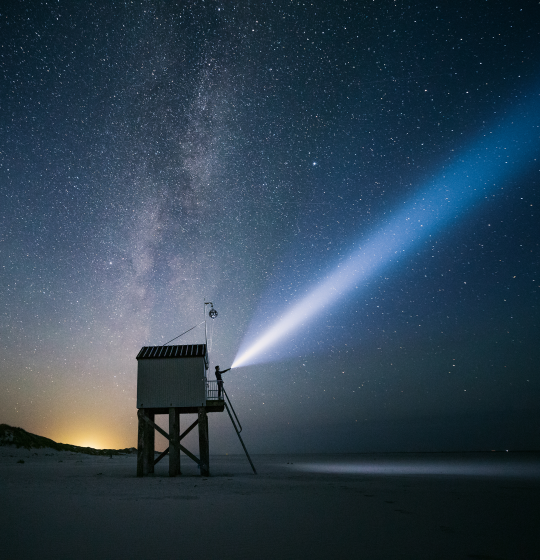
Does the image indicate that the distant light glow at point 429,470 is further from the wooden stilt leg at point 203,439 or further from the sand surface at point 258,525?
the sand surface at point 258,525

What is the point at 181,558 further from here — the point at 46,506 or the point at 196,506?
the point at 46,506

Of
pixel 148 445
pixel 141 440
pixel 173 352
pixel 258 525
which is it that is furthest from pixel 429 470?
pixel 258 525

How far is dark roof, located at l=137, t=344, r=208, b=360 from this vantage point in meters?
19.2

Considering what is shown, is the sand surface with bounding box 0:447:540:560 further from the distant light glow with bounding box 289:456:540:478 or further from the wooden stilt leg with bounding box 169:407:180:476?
the distant light glow with bounding box 289:456:540:478

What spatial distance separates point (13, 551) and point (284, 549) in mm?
4251

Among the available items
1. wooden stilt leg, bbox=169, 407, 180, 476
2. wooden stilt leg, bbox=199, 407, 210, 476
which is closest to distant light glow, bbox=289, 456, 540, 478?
wooden stilt leg, bbox=199, 407, 210, 476

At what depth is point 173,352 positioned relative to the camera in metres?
19.4

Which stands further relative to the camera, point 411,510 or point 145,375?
point 145,375

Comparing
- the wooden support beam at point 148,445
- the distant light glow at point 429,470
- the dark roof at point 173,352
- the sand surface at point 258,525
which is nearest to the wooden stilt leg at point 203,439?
the wooden support beam at point 148,445

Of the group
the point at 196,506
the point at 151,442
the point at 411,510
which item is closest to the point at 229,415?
the point at 151,442

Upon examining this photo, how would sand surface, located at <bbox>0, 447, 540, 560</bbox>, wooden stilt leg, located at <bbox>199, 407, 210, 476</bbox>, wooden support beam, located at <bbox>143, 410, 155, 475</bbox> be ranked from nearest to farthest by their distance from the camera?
sand surface, located at <bbox>0, 447, 540, 560</bbox> < wooden stilt leg, located at <bbox>199, 407, 210, 476</bbox> < wooden support beam, located at <bbox>143, 410, 155, 475</bbox>

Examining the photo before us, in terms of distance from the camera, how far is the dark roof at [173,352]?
19.2m

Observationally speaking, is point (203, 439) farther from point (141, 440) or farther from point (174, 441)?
point (141, 440)

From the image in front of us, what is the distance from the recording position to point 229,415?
67.4 feet
